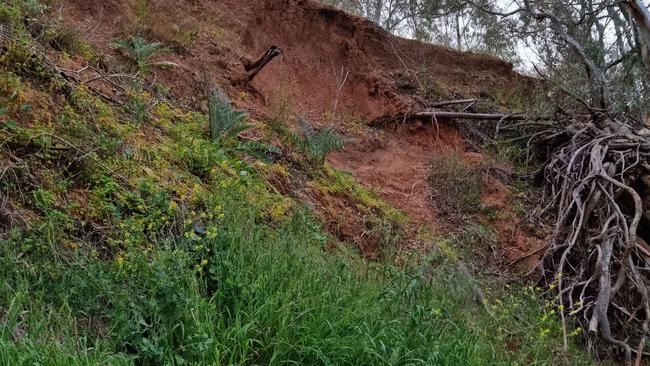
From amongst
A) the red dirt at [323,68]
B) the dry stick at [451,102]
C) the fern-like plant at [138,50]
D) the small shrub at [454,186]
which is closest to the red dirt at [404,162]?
the red dirt at [323,68]

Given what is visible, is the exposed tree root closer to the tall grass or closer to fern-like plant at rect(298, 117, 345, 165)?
the tall grass

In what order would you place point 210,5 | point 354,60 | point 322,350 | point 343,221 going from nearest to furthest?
point 322,350
point 343,221
point 210,5
point 354,60

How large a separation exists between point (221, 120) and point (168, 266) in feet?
8.58

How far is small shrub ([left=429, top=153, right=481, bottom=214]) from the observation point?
7832 mm

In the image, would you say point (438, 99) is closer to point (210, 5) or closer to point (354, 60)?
point (354, 60)

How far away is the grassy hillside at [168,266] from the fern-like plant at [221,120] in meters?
0.23

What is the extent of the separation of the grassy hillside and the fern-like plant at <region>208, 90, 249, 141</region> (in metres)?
0.23

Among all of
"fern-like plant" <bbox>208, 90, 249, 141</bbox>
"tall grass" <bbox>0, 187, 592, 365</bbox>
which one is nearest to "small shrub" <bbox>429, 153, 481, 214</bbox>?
"fern-like plant" <bbox>208, 90, 249, 141</bbox>

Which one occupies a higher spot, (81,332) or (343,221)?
(343,221)

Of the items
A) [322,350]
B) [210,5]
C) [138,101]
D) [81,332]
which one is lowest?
[81,332]

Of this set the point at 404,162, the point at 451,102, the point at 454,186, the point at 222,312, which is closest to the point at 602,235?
the point at 454,186

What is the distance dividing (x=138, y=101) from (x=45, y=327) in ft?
10.1

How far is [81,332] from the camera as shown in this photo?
2.77 meters

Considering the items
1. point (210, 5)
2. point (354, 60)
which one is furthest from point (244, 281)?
point (354, 60)
